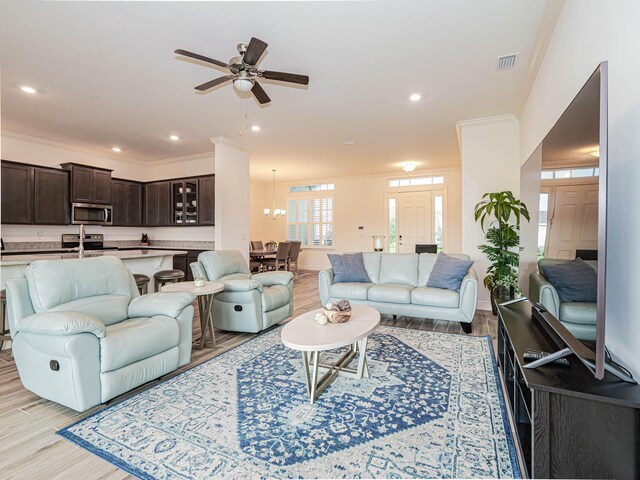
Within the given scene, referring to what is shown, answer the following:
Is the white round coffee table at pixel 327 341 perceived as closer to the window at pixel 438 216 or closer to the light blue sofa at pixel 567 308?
the light blue sofa at pixel 567 308

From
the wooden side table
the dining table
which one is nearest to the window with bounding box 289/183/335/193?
the dining table

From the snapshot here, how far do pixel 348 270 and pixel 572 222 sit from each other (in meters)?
3.24

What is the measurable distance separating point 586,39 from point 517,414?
2.22 m

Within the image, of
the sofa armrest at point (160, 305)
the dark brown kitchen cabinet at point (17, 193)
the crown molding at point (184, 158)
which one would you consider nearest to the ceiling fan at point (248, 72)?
the sofa armrest at point (160, 305)

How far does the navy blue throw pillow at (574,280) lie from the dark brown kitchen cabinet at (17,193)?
22.8ft

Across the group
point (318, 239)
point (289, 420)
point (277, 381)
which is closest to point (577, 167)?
point (289, 420)

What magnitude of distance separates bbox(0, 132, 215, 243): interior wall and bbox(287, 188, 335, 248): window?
373 cm

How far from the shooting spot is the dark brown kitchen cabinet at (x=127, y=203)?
21.6ft

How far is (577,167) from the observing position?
138cm

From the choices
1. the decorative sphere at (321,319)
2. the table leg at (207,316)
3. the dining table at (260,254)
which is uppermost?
the dining table at (260,254)

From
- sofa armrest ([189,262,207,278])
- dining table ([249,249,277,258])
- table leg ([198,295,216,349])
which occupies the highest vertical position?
sofa armrest ([189,262,207,278])

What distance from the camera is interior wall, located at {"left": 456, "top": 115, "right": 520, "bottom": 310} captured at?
4.57 meters

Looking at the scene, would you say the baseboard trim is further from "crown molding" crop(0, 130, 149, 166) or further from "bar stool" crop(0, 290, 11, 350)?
"crown molding" crop(0, 130, 149, 166)

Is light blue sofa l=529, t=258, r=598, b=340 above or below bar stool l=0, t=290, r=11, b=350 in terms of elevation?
above
